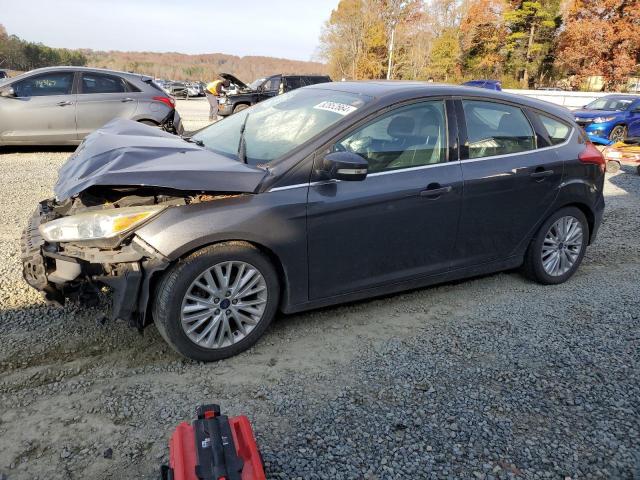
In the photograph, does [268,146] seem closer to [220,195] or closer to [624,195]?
[220,195]

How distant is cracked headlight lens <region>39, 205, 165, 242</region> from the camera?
278 centimetres

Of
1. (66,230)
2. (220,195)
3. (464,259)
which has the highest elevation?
(220,195)

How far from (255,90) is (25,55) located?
75.9 metres

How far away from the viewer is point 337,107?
3500mm

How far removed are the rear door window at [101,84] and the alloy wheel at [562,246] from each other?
8.09m

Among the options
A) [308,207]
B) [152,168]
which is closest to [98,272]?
[152,168]

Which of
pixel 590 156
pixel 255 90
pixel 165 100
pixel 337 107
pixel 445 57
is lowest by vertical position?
pixel 590 156

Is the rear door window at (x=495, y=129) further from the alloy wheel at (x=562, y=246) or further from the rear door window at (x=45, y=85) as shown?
the rear door window at (x=45, y=85)

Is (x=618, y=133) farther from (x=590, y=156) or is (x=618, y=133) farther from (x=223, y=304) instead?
(x=223, y=304)

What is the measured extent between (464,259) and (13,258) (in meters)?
3.84

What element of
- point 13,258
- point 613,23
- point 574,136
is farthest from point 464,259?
point 613,23

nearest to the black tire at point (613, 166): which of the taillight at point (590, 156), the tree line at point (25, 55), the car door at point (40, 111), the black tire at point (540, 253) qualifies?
the taillight at point (590, 156)

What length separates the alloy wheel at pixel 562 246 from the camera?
4.29 m

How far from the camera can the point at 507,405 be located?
9.12ft
